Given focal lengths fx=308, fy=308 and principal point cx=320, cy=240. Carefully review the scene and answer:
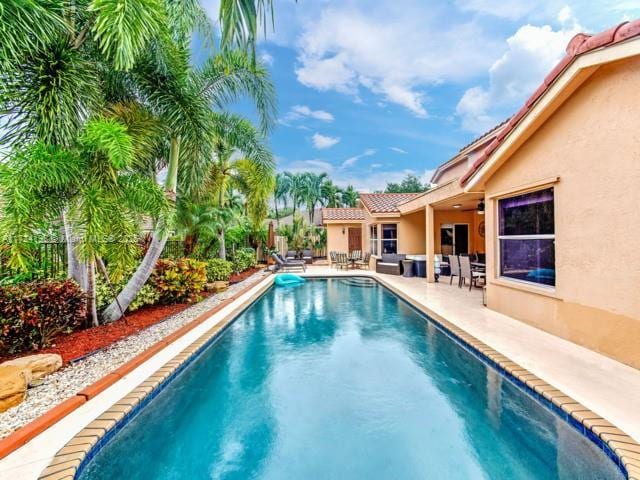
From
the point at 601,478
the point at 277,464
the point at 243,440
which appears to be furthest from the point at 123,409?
the point at 601,478

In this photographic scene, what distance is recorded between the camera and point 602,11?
8539mm

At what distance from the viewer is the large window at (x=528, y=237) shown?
6824mm

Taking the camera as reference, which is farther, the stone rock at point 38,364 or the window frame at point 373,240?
the window frame at point 373,240

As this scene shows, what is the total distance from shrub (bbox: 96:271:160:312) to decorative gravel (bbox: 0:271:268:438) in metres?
1.38

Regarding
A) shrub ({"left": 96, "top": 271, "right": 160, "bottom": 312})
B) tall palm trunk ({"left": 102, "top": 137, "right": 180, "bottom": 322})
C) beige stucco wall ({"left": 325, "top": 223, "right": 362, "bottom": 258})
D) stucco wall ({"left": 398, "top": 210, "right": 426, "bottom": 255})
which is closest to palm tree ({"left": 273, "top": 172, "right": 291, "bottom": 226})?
beige stucco wall ({"left": 325, "top": 223, "right": 362, "bottom": 258})

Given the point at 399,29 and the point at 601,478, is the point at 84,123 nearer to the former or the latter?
the point at 601,478

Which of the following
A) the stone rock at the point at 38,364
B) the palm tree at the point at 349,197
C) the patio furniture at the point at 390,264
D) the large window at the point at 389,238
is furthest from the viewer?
the palm tree at the point at 349,197

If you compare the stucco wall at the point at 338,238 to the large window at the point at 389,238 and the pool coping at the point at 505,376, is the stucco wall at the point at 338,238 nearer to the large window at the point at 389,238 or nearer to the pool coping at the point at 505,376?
the large window at the point at 389,238

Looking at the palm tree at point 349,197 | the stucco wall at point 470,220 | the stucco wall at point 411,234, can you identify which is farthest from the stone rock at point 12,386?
the palm tree at point 349,197

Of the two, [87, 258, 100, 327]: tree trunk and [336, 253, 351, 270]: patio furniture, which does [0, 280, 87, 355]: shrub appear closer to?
[87, 258, 100, 327]: tree trunk

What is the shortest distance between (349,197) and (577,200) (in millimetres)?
42000

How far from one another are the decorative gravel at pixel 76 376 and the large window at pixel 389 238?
14.4 m

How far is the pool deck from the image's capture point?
151 inches

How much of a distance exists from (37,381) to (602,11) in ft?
49.9
